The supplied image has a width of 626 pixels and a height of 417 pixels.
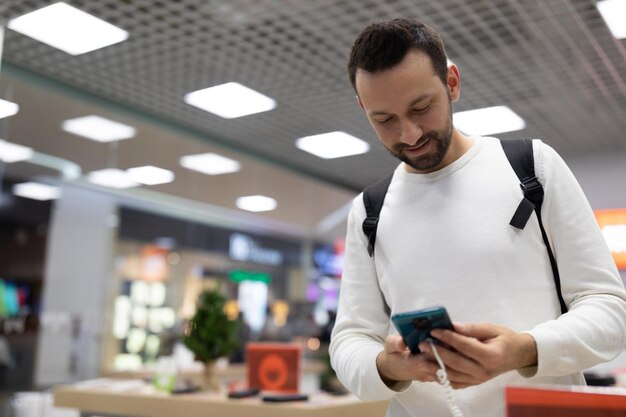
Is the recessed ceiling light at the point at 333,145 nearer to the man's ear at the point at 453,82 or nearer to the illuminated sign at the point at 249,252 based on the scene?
the illuminated sign at the point at 249,252

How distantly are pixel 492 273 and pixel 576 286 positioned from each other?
5.1 inches

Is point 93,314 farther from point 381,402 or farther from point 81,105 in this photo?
point 381,402

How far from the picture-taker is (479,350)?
834 millimetres

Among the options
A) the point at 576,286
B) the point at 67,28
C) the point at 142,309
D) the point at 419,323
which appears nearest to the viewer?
the point at 419,323

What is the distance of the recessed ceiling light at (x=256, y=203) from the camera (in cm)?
653

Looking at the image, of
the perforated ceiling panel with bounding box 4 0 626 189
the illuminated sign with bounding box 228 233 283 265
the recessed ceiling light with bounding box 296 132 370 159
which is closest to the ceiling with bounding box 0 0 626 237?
the perforated ceiling panel with bounding box 4 0 626 189

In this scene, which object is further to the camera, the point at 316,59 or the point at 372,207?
the point at 316,59

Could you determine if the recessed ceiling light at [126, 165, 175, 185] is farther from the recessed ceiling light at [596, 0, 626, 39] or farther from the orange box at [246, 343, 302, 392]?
the recessed ceiling light at [596, 0, 626, 39]

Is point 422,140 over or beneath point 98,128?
beneath

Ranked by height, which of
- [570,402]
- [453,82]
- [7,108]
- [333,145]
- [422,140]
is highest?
[333,145]

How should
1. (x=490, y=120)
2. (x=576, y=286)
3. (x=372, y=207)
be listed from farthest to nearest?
(x=490, y=120) → (x=372, y=207) → (x=576, y=286)

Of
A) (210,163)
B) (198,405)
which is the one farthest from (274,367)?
(210,163)

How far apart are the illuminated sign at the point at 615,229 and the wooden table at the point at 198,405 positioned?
3.80m

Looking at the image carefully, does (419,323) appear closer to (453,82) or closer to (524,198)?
(524,198)
